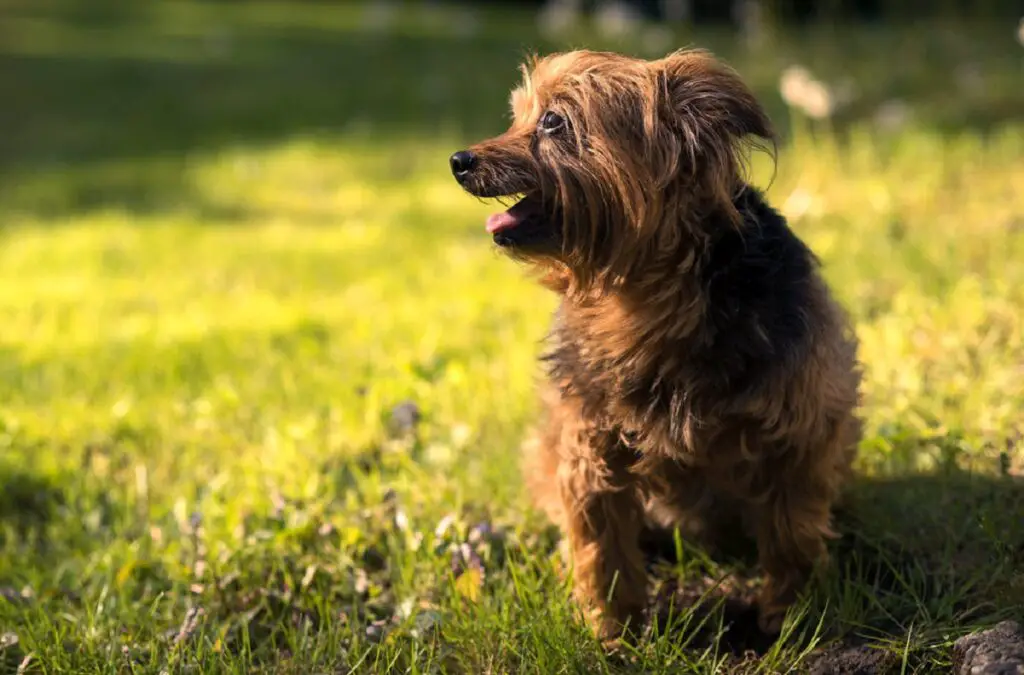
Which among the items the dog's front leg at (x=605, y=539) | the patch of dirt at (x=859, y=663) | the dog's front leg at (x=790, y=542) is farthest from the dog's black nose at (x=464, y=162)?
the patch of dirt at (x=859, y=663)

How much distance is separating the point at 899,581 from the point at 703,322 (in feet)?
3.13

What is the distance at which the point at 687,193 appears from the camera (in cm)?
263

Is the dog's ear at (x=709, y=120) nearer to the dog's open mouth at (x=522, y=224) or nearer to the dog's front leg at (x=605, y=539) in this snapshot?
the dog's open mouth at (x=522, y=224)

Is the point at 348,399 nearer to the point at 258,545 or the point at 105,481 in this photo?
the point at 105,481

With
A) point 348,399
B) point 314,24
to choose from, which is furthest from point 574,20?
point 348,399

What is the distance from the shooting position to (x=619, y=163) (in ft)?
8.43

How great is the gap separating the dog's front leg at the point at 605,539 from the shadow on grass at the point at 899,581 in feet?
0.50

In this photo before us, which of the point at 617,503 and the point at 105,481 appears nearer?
Result: the point at 617,503

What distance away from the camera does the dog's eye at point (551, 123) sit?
2.65m

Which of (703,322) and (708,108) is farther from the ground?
(708,108)

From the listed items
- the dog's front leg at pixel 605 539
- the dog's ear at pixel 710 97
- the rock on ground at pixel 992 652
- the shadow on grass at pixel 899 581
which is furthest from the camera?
the dog's front leg at pixel 605 539

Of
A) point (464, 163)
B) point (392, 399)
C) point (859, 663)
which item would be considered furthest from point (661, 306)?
point (392, 399)

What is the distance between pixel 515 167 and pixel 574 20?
998 cm

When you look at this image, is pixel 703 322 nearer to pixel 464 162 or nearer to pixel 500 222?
pixel 500 222
